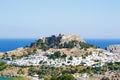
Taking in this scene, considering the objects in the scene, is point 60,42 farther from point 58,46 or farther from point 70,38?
point 70,38

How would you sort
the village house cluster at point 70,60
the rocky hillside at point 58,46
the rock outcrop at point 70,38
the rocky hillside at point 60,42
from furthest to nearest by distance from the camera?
the rock outcrop at point 70,38 < the rocky hillside at point 60,42 < the rocky hillside at point 58,46 < the village house cluster at point 70,60

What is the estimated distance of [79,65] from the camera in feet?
354

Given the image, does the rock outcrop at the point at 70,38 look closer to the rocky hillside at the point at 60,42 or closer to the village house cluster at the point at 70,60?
the rocky hillside at the point at 60,42

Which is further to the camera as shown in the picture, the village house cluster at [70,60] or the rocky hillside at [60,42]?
the rocky hillside at [60,42]

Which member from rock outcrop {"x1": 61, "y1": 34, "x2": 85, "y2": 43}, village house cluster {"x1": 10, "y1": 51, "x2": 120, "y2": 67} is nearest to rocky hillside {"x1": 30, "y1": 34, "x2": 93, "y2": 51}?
rock outcrop {"x1": 61, "y1": 34, "x2": 85, "y2": 43}

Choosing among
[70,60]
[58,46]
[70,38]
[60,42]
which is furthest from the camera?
[70,38]

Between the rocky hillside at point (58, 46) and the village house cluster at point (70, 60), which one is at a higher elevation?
the rocky hillside at point (58, 46)

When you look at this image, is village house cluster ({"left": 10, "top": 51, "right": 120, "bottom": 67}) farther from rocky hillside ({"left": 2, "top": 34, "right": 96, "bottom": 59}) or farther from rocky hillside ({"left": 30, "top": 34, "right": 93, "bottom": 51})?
rocky hillside ({"left": 30, "top": 34, "right": 93, "bottom": 51})

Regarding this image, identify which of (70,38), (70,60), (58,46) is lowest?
(70,60)

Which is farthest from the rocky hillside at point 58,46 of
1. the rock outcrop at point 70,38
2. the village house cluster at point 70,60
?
the village house cluster at point 70,60

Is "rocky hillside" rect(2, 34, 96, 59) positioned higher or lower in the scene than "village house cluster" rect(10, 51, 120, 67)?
higher

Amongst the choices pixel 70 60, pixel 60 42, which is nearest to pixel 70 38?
pixel 60 42

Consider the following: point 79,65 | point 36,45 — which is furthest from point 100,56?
point 36,45

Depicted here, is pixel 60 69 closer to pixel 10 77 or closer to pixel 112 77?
pixel 10 77
